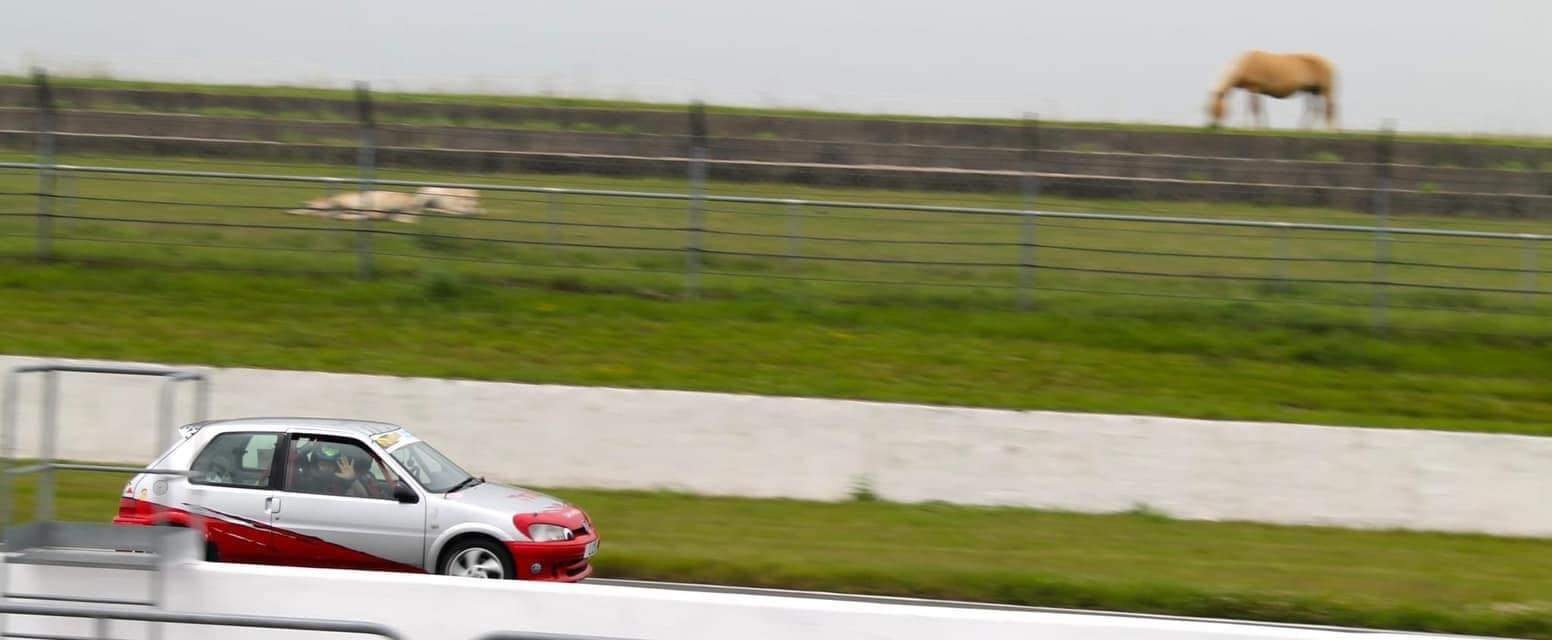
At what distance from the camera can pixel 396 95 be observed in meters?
28.8

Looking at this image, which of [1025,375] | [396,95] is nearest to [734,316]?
[1025,375]

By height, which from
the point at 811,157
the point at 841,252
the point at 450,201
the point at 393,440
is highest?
the point at 811,157

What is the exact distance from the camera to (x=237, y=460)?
1103 centimetres

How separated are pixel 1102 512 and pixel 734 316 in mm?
5888

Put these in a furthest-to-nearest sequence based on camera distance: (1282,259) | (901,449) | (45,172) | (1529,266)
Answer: (45,172)
(1282,259)
(1529,266)
(901,449)

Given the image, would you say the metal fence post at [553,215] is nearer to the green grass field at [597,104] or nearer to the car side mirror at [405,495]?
the green grass field at [597,104]

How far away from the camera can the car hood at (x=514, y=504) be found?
36.0 feet

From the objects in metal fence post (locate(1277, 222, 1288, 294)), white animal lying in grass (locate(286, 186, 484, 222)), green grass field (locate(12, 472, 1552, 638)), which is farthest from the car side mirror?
metal fence post (locate(1277, 222, 1288, 294))

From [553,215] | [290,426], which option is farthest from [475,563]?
[553,215]

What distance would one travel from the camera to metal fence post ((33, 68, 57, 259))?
1942cm

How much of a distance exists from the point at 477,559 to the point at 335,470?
1.21 metres

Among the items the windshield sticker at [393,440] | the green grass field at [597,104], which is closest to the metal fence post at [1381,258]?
the green grass field at [597,104]

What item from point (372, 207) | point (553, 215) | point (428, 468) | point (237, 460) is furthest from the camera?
point (553, 215)

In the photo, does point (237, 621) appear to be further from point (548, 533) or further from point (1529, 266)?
point (1529, 266)
